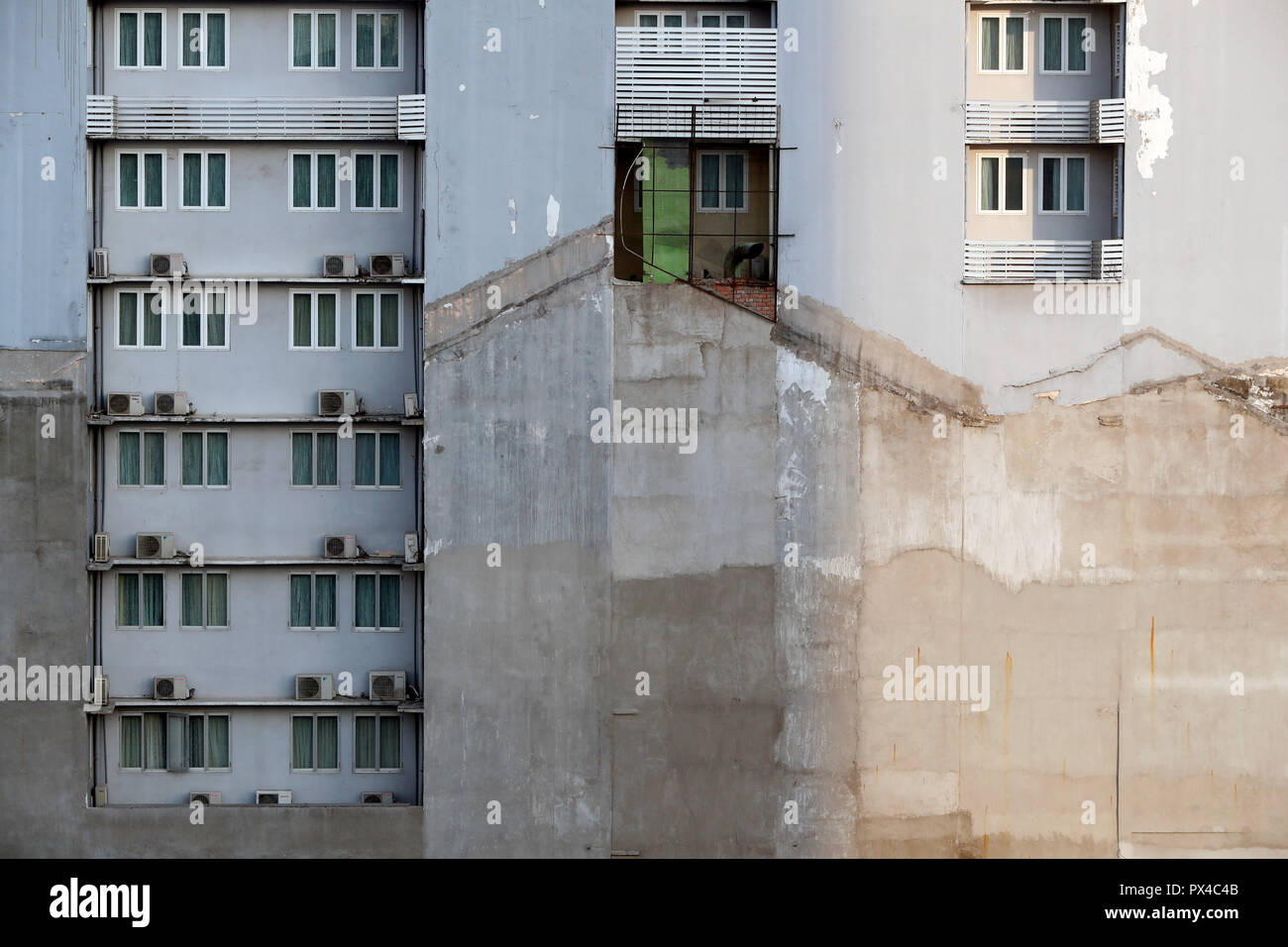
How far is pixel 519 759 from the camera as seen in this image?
1484cm

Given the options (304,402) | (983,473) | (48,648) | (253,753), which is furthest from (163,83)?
(983,473)

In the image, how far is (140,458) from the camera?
50.8 ft

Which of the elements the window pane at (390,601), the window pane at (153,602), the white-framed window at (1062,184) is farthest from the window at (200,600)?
the white-framed window at (1062,184)

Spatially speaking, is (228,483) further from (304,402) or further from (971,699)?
(971,699)

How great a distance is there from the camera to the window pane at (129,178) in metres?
15.4

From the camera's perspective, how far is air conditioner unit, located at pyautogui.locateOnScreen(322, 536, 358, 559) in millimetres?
15367

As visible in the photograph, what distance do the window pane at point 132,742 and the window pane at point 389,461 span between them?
4.26 m

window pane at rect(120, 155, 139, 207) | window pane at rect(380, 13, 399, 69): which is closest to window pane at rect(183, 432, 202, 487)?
window pane at rect(120, 155, 139, 207)

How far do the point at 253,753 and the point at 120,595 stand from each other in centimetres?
256

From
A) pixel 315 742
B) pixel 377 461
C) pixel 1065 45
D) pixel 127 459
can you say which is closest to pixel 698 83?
pixel 1065 45

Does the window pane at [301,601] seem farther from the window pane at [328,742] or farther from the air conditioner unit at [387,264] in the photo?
the air conditioner unit at [387,264]

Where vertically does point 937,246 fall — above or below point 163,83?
below

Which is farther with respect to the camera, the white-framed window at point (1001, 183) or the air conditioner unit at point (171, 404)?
the white-framed window at point (1001, 183)

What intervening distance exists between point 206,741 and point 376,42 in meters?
8.94
